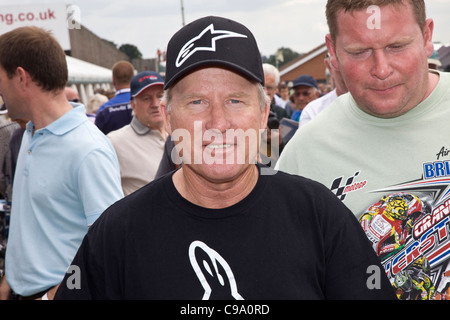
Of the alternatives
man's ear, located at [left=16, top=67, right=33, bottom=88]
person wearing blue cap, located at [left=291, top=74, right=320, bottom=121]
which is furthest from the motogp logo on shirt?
person wearing blue cap, located at [left=291, top=74, right=320, bottom=121]

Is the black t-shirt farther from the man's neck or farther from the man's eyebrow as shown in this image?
the man's eyebrow

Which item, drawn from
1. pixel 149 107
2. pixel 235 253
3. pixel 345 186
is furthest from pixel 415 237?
pixel 149 107

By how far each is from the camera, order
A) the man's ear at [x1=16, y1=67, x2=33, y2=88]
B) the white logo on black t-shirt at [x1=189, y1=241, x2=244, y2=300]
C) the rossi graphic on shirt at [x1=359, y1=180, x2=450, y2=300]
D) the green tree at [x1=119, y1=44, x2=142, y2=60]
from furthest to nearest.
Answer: the green tree at [x1=119, y1=44, x2=142, y2=60]
the man's ear at [x1=16, y1=67, x2=33, y2=88]
the rossi graphic on shirt at [x1=359, y1=180, x2=450, y2=300]
the white logo on black t-shirt at [x1=189, y1=241, x2=244, y2=300]

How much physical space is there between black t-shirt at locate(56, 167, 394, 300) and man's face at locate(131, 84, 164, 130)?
3450 mm

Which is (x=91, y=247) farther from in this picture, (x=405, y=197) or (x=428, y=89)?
(x=428, y=89)

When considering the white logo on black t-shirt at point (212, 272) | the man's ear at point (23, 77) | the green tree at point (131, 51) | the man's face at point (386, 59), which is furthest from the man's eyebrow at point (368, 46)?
the green tree at point (131, 51)

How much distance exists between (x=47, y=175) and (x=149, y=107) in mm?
2401

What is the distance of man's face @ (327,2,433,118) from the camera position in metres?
2.07

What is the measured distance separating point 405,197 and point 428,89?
483 millimetres

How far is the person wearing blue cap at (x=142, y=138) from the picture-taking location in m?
4.88

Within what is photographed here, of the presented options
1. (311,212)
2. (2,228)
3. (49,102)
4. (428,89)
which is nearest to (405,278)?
(311,212)

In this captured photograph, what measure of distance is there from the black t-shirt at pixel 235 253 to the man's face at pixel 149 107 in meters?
3.45

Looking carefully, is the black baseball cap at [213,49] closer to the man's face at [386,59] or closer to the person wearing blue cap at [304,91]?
the man's face at [386,59]

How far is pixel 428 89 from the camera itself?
87.5 inches
